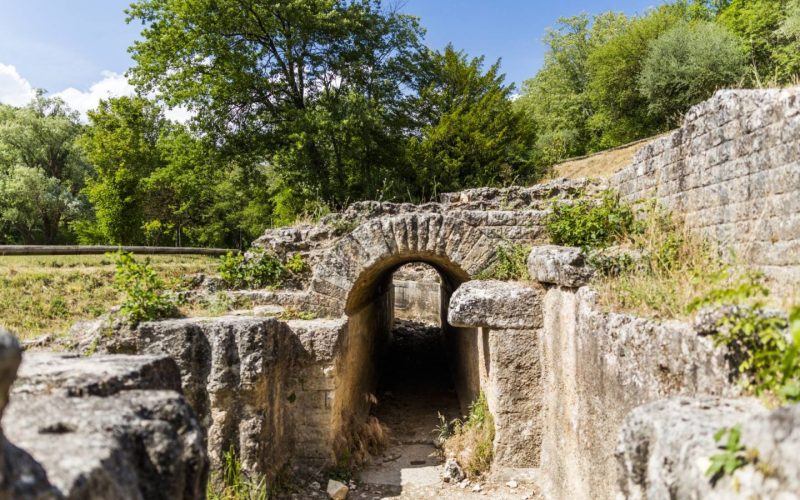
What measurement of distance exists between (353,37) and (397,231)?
42.1 feet

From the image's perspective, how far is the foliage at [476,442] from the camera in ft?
19.5

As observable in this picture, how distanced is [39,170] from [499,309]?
3139 cm

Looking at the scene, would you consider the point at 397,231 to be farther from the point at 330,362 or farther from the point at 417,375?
the point at 417,375

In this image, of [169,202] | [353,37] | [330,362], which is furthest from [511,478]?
[169,202]

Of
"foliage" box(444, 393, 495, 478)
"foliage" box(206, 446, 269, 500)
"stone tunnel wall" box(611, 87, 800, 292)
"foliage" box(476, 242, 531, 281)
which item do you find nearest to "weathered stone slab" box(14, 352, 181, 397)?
"foliage" box(206, 446, 269, 500)

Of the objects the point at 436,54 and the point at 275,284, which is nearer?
the point at 275,284

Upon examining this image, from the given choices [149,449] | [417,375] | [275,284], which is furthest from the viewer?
[417,375]

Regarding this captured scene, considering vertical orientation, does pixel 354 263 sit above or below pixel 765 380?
above

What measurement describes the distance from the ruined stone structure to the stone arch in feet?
0.06

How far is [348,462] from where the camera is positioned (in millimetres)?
6203

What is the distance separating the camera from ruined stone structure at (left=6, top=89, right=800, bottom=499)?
168 centimetres

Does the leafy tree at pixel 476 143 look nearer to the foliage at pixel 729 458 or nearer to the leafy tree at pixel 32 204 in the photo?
the foliage at pixel 729 458

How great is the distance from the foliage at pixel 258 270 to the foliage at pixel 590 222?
342cm

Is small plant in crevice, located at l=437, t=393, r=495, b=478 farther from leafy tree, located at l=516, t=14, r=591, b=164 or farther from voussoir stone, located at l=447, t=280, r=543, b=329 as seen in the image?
leafy tree, located at l=516, t=14, r=591, b=164
